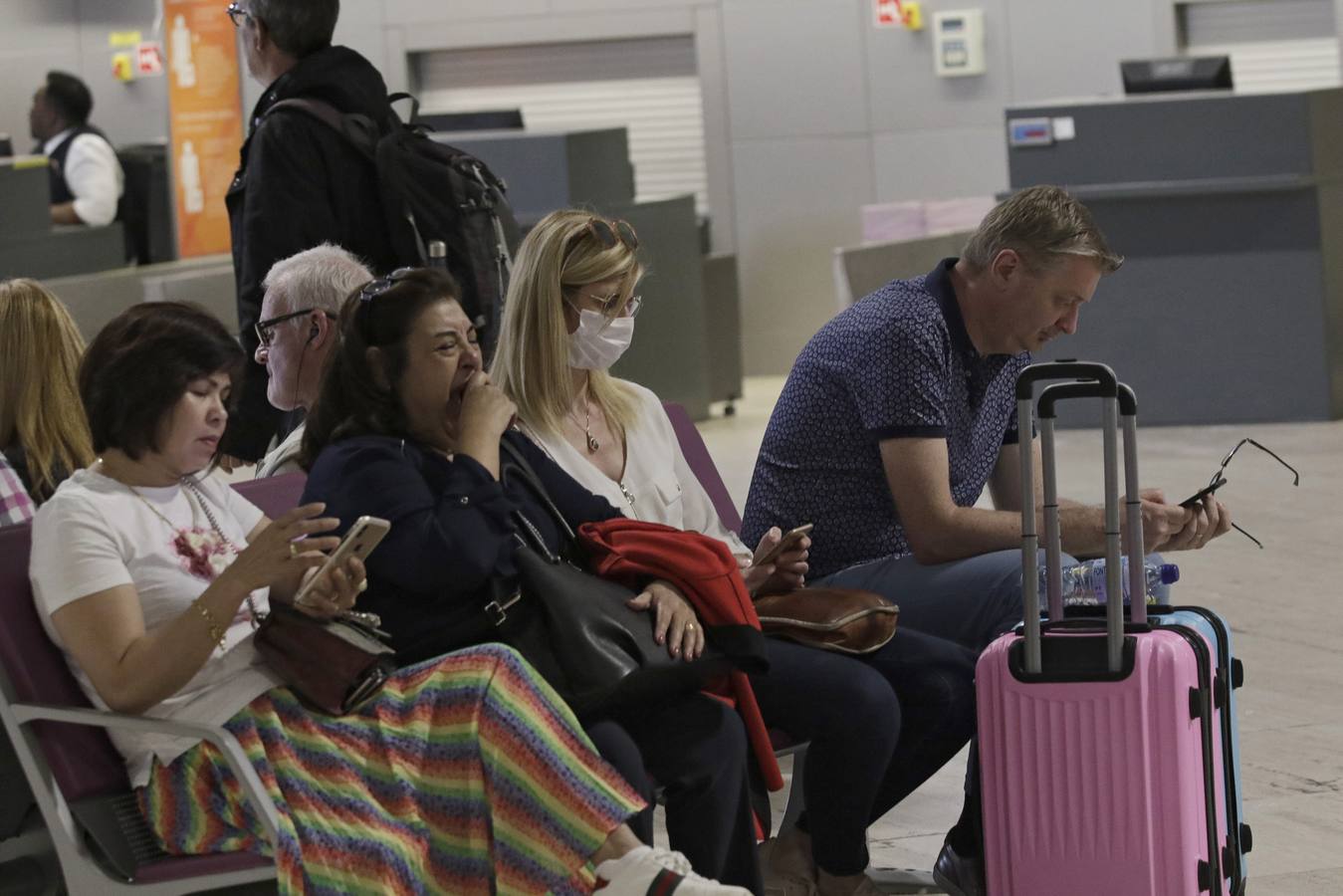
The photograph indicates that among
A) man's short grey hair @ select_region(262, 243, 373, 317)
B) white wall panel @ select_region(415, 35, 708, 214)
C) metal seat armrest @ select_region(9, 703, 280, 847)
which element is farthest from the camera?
white wall panel @ select_region(415, 35, 708, 214)

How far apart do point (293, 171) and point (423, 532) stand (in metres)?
1.45

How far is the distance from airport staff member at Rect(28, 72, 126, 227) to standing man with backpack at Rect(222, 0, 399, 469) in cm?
629

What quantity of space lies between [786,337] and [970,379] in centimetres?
920

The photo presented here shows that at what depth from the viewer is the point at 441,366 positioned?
9.78 ft

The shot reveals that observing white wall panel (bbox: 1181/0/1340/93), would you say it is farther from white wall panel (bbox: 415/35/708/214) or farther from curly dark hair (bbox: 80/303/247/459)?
curly dark hair (bbox: 80/303/247/459)

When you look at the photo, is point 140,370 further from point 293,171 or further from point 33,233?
point 33,233

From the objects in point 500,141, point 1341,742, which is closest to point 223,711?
point 1341,742

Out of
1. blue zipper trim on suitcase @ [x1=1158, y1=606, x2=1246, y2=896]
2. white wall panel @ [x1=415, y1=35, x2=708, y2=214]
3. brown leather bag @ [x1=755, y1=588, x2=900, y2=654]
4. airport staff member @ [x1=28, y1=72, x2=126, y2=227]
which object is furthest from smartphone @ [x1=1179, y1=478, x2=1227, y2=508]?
white wall panel @ [x1=415, y1=35, x2=708, y2=214]

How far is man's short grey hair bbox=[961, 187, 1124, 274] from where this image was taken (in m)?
3.38

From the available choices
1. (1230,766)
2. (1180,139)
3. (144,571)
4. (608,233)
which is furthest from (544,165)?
(144,571)

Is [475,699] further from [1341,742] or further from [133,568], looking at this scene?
[1341,742]

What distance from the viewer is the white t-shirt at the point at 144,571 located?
2.67 meters

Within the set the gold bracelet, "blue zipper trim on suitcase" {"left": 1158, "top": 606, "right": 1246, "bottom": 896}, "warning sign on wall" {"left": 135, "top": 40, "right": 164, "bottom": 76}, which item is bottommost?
"blue zipper trim on suitcase" {"left": 1158, "top": 606, "right": 1246, "bottom": 896}

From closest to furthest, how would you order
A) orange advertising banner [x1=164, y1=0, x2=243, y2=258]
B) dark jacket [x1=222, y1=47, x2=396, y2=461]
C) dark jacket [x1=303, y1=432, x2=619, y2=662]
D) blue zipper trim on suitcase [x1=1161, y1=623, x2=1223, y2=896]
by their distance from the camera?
dark jacket [x1=303, y1=432, x2=619, y2=662]
blue zipper trim on suitcase [x1=1161, y1=623, x2=1223, y2=896]
dark jacket [x1=222, y1=47, x2=396, y2=461]
orange advertising banner [x1=164, y1=0, x2=243, y2=258]
